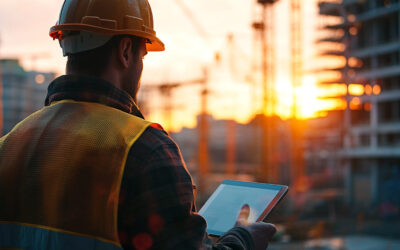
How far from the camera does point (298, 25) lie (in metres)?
53.7

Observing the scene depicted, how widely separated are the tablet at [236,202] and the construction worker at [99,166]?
0.47 ft

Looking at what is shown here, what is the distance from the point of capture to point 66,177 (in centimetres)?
134

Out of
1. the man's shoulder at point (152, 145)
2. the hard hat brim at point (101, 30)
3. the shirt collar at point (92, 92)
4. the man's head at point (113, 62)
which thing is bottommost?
the man's shoulder at point (152, 145)

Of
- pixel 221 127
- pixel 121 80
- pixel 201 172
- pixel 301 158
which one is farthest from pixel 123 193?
pixel 221 127

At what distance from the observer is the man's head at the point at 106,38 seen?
61.4 inches

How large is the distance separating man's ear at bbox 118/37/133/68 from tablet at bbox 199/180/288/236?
0.69 meters

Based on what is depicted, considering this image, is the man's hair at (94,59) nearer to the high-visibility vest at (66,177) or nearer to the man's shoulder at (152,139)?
the high-visibility vest at (66,177)

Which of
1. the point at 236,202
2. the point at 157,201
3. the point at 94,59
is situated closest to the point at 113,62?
the point at 94,59

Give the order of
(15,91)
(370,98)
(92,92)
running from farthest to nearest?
(15,91)
(370,98)
(92,92)

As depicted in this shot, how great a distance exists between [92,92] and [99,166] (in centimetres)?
29

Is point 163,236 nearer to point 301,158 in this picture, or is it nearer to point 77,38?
point 77,38

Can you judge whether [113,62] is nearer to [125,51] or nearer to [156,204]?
[125,51]

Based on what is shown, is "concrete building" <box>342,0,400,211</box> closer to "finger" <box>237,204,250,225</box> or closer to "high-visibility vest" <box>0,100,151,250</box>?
"finger" <box>237,204,250,225</box>

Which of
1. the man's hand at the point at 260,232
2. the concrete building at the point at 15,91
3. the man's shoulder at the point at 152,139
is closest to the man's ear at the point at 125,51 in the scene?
the man's shoulder at the point at 152,139
